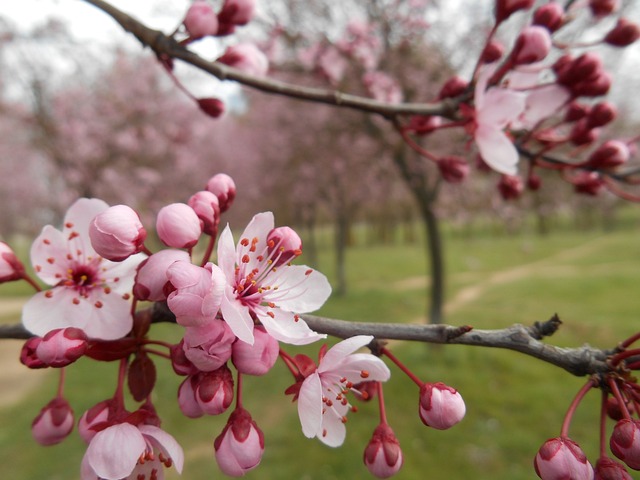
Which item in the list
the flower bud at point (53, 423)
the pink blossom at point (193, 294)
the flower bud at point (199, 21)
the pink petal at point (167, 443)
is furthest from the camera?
the flower bud at point (199, 21)

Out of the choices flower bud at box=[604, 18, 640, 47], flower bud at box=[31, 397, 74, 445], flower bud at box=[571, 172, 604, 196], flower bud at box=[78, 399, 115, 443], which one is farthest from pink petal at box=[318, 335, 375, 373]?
flower bud at box=[604, 18, 640, 47]

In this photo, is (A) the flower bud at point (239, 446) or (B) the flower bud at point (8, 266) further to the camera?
(B) the flower bud at point (8, 266)

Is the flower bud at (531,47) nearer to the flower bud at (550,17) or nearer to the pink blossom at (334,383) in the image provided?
the flower bud at (550,17)

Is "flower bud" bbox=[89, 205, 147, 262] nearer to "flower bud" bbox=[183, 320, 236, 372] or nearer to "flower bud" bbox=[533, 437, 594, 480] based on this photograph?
"flower bud" bbox=[183, 320, 236, 372]

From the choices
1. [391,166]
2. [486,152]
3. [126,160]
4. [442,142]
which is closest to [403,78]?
[442,142]

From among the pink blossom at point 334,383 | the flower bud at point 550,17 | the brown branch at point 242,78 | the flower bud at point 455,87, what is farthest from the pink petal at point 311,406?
the flower bud at point 550,17

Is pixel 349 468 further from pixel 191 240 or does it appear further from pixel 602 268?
pixel 602 268

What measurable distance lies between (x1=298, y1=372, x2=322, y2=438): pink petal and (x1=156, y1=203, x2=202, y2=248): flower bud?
0.34 metres

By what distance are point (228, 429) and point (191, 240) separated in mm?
→ 369

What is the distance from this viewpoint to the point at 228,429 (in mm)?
896

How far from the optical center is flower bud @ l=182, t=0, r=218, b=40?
128 centimetres

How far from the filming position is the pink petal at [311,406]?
0.84 meters

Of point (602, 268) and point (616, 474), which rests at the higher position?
point (616, 474)

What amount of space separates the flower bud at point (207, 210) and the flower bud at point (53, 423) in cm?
55
